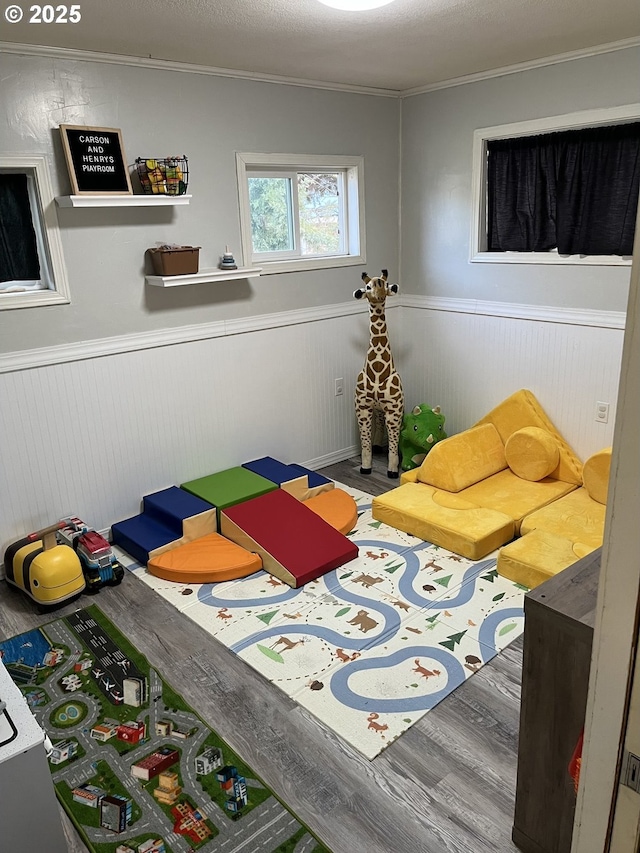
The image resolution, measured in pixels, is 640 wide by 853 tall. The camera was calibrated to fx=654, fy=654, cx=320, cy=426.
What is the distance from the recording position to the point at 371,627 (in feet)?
9.87

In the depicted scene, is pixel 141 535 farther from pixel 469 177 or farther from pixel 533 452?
pixel 469 177

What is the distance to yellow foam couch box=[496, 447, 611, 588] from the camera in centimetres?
322

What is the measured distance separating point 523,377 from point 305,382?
1485 millimetres

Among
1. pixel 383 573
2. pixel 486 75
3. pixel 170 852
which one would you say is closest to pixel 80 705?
pixel 170 852

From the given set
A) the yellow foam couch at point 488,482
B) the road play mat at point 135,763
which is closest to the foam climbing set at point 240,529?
the yellow foam couch at point 488,482

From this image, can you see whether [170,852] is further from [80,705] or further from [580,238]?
[580,238]

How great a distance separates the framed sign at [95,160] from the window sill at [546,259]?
2329mm

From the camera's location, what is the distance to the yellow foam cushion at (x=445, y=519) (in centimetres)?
354

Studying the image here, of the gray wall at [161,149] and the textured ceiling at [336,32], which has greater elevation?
the textured ceiling at [336,32]

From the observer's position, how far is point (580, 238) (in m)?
3.91

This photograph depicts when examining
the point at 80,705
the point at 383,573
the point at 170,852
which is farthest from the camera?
the point at 383,573

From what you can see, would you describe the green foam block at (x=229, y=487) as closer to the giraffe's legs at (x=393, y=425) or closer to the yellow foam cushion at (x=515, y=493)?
the giraffe's legs at (x=393, y=425)

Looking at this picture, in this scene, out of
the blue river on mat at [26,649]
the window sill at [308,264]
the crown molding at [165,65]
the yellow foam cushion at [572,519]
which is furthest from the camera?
the window sill at [308,264]

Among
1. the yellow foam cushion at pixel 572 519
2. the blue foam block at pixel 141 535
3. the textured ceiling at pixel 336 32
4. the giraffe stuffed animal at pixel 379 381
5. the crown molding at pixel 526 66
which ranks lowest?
the blue foam block at pixel 141 535
